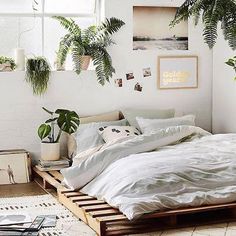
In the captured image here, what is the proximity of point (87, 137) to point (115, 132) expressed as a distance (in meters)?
0.31

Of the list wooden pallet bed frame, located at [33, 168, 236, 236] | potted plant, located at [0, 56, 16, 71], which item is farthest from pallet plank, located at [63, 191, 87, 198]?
potted plant, located at [0, 56, 16, 71]

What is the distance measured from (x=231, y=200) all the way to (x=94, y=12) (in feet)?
10.7

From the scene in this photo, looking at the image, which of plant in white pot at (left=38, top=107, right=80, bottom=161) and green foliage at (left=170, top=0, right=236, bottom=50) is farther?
plant in white pot at (left=38, top=107, right=80, bottom=161)

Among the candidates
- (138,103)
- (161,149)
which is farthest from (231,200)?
(138,103)

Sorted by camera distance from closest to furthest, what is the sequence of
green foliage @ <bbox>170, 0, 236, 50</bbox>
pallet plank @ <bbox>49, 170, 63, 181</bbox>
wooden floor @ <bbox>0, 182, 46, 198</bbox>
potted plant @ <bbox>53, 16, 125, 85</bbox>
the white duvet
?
green foliage @ <bbox>170, 0, 236, 50</bbox> < the white duvet < wooden floor @ <bbox>0, 182, 46, 198</bbox> < pallet plank @ <bbox>49, 170, 63, 181</bbox> < potted plant @ <bbox>53, 16, 125, 85</bbox>

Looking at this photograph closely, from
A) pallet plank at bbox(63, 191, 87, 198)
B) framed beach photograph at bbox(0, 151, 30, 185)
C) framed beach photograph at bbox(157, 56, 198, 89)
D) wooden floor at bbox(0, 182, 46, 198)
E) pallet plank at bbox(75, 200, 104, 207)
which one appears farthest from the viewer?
framed beach photograph at bbox(157, 56, 198, 89)

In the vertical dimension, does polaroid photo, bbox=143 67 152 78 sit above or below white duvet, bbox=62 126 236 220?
above

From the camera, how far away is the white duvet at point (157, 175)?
13.6 ft

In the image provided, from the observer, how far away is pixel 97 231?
3941 mm

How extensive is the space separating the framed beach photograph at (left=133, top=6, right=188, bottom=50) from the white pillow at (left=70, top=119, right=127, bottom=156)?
1.10 metres

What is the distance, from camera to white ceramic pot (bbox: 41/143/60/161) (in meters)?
6.10

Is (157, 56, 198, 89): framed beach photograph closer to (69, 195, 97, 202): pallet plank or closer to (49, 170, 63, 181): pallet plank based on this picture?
(49, 170, 63, 181): pallet plank

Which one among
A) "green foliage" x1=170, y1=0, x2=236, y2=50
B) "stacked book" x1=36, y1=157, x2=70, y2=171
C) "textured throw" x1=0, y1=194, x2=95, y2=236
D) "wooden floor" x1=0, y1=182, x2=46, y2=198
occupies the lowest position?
"wooden floor" x1=0, y1=182, x2=46, y2=198

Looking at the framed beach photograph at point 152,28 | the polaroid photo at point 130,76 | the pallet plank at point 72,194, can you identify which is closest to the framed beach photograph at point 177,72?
Answer: the framed beach photograph at point 152,28
